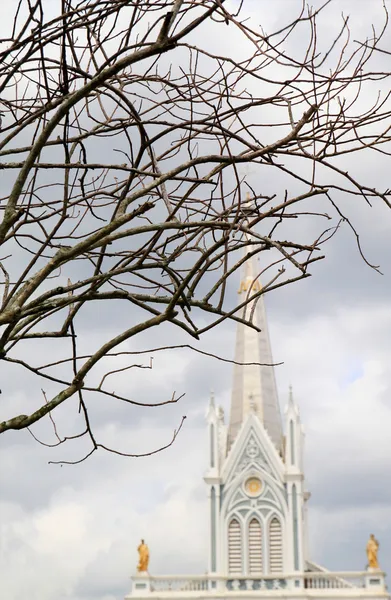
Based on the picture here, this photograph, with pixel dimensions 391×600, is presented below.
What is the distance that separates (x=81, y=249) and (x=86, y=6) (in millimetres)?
770

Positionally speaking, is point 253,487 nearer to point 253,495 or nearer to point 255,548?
point 253,495

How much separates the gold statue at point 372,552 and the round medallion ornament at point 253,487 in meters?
3.77

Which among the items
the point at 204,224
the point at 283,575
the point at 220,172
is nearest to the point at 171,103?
the point at 220,172

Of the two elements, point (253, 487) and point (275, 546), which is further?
point (253, 487)

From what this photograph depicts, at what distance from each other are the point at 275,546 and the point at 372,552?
9.57ft

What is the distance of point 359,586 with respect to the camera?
3350cm

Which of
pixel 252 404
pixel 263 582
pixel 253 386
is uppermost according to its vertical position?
pixel 253 386

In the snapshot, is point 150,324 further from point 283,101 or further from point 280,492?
point 280,492

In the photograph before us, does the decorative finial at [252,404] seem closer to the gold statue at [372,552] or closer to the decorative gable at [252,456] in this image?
the decorative gable at [252,456]

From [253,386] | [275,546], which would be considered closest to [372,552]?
[275,546]

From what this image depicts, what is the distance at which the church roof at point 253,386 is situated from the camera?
35.4m

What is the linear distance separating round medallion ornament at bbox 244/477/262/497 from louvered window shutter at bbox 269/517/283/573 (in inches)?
37.8

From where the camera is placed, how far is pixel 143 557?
3341 centimetres

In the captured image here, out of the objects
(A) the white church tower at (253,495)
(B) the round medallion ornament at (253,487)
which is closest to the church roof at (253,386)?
(A) the white church tower at (253,495)
